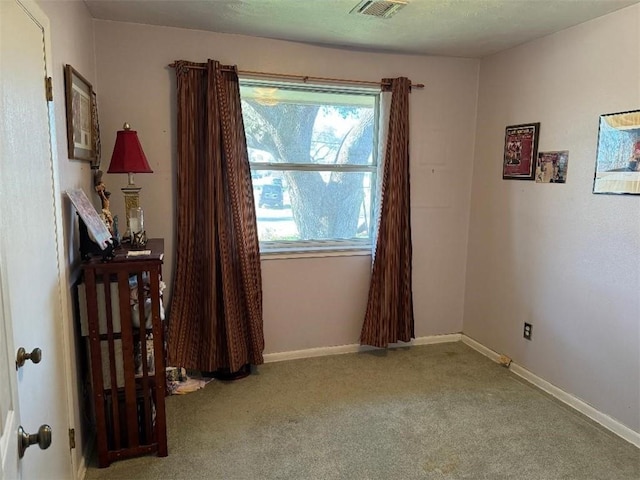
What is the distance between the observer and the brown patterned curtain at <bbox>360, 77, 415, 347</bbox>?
10.5ft

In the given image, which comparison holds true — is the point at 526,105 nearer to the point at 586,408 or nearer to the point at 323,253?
the point at 323,253

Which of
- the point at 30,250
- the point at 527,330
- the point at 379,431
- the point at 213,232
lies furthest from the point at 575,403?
the point at 30,250

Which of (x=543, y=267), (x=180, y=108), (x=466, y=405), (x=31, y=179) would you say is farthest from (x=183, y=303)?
(x=543, y=267)

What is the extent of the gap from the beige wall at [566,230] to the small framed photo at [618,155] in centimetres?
4

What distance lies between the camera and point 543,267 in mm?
2912

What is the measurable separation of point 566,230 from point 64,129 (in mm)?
2818

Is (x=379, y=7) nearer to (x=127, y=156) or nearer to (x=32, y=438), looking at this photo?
(x=127, y=156)

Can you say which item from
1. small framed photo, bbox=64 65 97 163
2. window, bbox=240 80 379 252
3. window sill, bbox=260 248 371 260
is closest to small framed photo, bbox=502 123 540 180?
window, bbox=240 80 379 252

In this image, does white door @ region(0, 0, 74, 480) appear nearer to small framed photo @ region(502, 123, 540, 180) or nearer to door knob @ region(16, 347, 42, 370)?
door knob @ region(16, 347, 42, 370)

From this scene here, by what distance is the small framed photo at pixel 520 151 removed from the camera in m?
2.94

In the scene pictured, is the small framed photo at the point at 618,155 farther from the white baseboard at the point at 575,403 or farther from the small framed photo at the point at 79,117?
the small framed photo at the point at 79,117

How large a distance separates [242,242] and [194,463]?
1.33 meters

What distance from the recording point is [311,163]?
3.22m

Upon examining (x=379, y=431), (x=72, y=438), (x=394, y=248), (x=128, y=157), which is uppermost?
(x=128, y=157)
